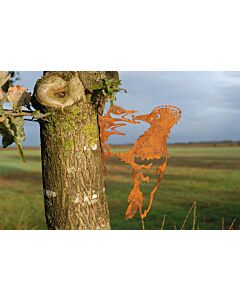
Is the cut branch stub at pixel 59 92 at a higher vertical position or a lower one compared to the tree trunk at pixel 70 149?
higher

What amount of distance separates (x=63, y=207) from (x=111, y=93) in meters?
0.45

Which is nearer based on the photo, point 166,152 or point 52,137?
point 52,137

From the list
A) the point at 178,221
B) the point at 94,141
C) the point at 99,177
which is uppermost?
the point at 94,141

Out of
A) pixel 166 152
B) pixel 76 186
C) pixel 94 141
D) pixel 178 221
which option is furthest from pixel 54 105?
pixel 178 221

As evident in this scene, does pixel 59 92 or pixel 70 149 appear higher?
pixel 59 92

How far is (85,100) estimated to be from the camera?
1.43m

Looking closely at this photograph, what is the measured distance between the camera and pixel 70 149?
1398mm

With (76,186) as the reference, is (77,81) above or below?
above

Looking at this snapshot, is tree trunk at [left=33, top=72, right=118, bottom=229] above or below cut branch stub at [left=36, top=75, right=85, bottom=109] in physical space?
below

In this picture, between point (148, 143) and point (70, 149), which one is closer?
point (70, 149)

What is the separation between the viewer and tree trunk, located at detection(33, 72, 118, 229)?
4.59 ft

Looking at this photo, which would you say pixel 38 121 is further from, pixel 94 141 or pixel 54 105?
pixel 94 141

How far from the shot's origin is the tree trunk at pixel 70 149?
1.40 meters

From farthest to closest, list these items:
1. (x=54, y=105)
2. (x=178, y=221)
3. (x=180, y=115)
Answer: (x=178, y=221)
(x=180, y=115)
(x=54, y=105)
